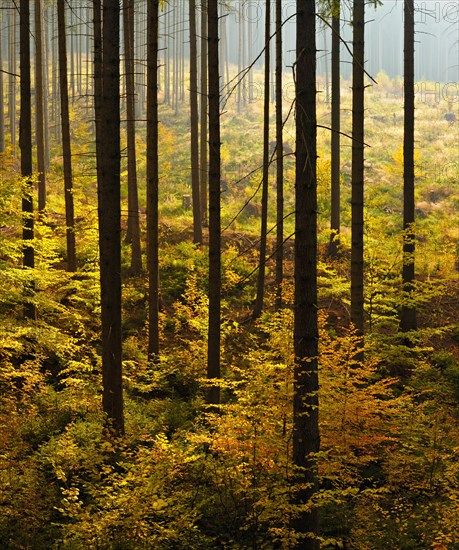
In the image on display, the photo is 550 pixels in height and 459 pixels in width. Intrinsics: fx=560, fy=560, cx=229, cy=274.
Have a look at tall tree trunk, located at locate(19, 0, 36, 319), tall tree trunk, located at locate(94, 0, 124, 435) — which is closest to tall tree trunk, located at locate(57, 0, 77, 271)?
tall tree trunk, located at locate(19, 0, 36, 319)

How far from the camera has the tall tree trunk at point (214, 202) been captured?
965 centimetres

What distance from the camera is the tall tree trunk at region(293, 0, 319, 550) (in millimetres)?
6211

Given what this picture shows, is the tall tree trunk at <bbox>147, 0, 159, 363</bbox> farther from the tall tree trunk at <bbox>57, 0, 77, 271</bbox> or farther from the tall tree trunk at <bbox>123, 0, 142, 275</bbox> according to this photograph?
the tall tree trunk at <bbox>123, 0, 142, 275</bbox>

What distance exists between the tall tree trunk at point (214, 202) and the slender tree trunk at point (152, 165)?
2.30m

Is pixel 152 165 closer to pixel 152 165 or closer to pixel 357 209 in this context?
pixel 152 165

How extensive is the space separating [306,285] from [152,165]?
22.4 feet

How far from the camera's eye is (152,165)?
12.2 metres

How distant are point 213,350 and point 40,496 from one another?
13.2 ft

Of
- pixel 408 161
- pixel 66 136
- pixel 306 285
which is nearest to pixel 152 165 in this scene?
pixel 66 136

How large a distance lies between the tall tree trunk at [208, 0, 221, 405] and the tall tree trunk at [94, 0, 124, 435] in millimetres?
1833

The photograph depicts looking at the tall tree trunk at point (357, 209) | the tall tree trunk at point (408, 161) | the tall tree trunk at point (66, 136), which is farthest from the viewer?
the tall tree trunk at point (408, 161)

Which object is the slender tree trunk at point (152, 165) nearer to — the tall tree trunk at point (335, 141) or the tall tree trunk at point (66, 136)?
the tall tree trunk at point (66, 136)

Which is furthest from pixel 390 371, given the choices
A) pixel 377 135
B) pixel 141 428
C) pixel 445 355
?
pixel 377 135

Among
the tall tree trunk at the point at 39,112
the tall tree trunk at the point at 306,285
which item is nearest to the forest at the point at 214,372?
the tall tree trunk at the point at 306,285
